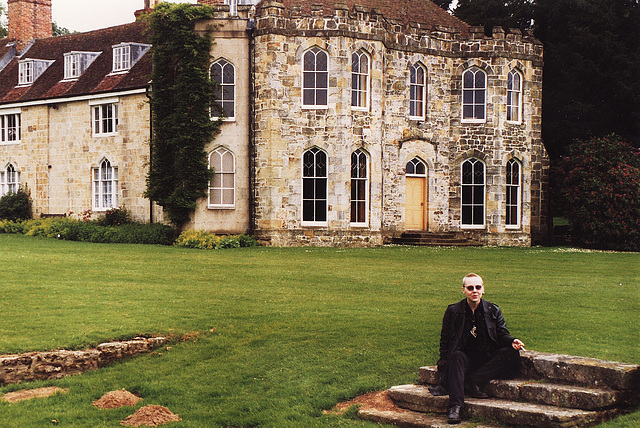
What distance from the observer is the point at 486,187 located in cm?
3397

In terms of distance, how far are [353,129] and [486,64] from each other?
7584 mm

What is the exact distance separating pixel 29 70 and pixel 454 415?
1405 inches

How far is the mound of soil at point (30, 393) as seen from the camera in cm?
1098

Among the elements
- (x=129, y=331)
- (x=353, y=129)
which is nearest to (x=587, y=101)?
(x=353, y=129)

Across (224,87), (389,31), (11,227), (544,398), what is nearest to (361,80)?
(389,31)

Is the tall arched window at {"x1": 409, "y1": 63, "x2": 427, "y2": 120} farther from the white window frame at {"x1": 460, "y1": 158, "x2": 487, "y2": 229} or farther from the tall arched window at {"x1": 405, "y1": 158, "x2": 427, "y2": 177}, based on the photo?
the white window frame at {"x1": 460, "y1": 158, "x2": 487, "y2": 229}

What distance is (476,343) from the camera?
→ 10.3m

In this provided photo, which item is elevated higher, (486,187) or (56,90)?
(56,90)

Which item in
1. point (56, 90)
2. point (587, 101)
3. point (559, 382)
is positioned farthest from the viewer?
point (587, 101)

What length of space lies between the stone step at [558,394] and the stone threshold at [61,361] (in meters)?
5.81

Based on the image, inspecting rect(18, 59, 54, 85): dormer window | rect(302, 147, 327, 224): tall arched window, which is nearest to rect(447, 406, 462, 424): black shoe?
rect(302, 147, 327, 224): tall arched window

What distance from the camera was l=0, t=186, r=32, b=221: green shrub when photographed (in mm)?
37656

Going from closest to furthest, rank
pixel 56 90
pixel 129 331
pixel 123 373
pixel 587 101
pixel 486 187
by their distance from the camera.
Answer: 1. pixel 123 373
2. pixel 129 331
3. pixel 486 187
4. pixel 56 90
5. pixel 587 101

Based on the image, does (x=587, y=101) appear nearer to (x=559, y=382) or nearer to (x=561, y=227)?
(x=561, y=227)
